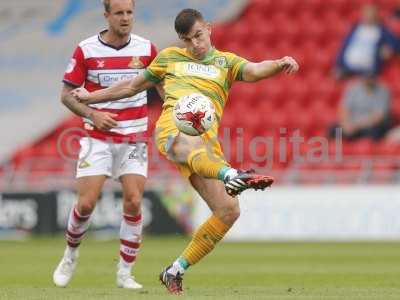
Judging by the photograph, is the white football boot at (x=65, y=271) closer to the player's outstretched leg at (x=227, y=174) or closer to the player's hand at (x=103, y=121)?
the player's hand at (x=103, y=121)

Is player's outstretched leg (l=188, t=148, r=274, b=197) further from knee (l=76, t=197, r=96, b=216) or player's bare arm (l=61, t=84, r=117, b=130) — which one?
knee (l=76, t=197, r=96, b=216)

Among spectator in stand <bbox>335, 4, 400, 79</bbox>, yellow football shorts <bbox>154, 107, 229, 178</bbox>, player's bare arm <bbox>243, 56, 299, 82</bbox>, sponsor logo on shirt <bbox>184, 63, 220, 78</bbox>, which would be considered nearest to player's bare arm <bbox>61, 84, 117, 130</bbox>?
yellow football shorts <bbox>154, 107, 229, 178</bbox>

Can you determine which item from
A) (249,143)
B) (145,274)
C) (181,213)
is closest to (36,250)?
(181,213)

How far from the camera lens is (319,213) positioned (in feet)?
58.6

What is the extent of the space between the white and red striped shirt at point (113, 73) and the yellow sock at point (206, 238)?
→ 1.43 m

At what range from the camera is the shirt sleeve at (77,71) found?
30.6ft

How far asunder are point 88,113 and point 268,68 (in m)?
1.63

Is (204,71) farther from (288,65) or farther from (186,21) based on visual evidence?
(288,65)

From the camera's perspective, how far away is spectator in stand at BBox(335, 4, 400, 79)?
21.2 meters

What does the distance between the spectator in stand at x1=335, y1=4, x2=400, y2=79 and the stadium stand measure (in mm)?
555

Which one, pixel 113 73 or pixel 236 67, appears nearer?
pixel 236 67

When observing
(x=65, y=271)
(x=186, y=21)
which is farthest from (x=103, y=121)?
(x=65, y=271)

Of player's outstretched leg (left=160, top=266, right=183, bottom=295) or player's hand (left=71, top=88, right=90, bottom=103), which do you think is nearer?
player's outstretched leg (left=160, top=266, right=183, bottom=295)

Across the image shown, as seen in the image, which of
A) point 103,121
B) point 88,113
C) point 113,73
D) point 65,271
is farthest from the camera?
point 65,271
